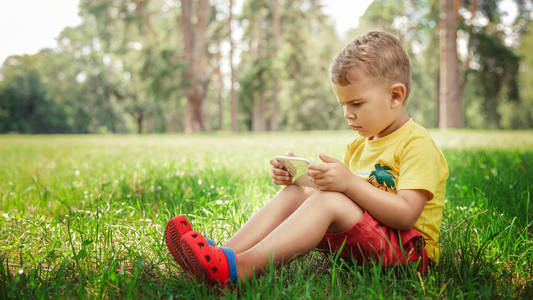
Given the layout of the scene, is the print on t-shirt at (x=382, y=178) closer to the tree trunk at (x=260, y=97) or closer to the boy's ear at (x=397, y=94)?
the boy's ear at (x=397, y=94)

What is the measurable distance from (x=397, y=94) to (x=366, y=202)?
1.76ft

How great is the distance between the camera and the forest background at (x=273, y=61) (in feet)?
60.8

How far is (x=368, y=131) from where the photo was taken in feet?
5.76

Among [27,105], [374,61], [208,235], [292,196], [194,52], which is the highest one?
[194,52]

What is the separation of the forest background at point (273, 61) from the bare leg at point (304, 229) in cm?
1438

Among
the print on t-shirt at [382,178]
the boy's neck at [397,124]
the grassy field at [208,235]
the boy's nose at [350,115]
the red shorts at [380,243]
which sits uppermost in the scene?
the boy's nose at [350,115]

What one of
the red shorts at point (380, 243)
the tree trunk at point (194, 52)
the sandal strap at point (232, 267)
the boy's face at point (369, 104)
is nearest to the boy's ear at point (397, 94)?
the boy's face at point (369, 104)

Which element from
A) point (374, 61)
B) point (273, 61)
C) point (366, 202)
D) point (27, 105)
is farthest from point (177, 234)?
point (27, 105)

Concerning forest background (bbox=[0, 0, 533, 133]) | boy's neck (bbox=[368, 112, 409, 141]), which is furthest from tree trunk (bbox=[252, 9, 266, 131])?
boy's neck (bbox=[368, 112, 409, 141])

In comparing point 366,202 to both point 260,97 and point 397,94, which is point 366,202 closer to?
point 397,94

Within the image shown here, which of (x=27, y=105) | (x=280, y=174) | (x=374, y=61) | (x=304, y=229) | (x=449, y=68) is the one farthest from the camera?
(x=27, y=105)

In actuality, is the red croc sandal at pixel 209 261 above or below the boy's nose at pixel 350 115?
below

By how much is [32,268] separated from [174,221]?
0.68m

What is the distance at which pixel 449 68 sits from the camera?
1398cm
